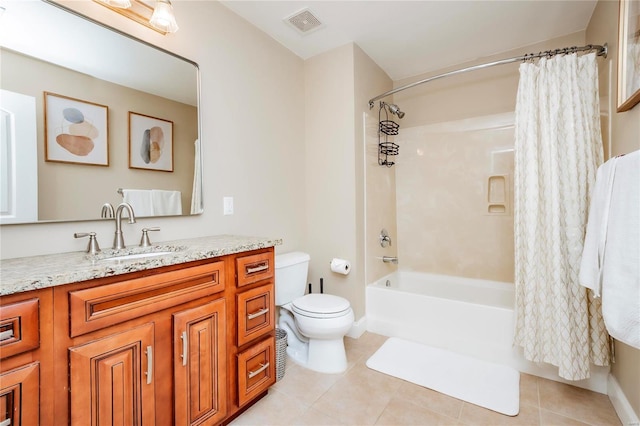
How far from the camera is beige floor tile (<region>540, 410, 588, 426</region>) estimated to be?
144 centimetres

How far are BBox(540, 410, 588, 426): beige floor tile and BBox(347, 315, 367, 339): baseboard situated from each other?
1.22m

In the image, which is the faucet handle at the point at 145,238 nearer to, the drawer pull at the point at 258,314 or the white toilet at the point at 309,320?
the drawer pull at the point at 258,314

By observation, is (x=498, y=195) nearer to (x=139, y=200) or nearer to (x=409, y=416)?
(x=409, y=416)

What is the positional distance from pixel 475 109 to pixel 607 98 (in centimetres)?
107

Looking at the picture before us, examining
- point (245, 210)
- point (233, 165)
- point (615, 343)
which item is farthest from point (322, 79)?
point (615, 343)

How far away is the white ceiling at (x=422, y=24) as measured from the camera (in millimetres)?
1938

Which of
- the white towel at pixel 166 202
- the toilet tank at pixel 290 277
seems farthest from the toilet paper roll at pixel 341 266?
the white towel at pixel 166 202

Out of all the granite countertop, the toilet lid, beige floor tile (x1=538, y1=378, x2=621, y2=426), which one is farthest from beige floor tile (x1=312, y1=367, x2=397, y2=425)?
the granite countertop

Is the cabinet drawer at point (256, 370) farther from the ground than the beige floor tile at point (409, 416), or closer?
farther from the ground

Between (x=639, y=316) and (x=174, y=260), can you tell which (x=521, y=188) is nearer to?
(x=639, y=316)

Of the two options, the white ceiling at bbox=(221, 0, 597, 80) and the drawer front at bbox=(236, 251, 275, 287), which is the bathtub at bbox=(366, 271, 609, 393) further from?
the white ceiling at bbox=(221, 0, 597, 80)

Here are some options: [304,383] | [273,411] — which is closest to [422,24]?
[304,383]

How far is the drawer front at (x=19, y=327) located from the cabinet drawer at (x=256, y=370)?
32.1 inches

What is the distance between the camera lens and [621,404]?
57.6 inches
